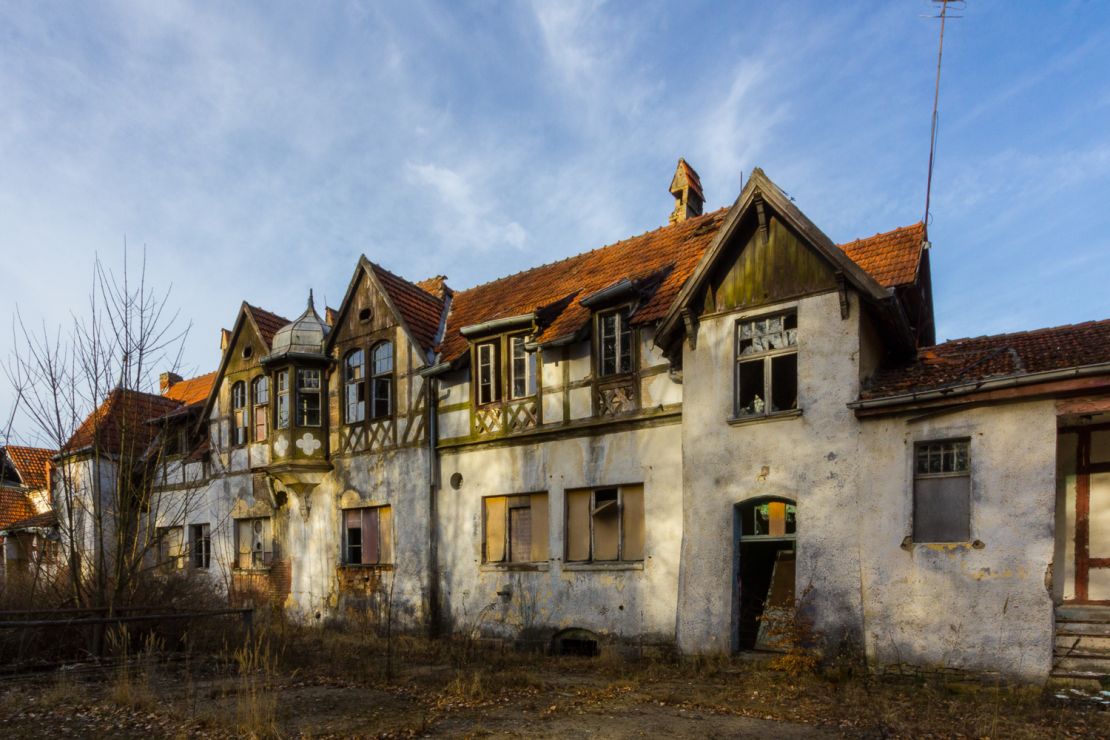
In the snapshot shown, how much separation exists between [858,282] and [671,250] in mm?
6100

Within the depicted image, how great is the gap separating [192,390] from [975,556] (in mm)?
28251

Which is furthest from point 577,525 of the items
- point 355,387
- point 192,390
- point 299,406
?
point 192,390

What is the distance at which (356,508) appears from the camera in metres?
20.2

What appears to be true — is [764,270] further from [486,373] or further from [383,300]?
[383,300]

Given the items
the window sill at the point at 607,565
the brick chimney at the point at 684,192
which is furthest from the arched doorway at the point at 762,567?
the brick chimney at the point at 684,192

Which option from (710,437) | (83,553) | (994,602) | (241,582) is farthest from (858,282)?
(241,582)

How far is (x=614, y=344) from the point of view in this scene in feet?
53.1

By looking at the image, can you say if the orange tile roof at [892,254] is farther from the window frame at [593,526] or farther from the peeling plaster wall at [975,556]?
the window frame at [593,526]

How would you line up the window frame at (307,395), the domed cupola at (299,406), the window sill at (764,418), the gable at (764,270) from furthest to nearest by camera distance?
the window frame at (307,395) < the domed cupola at (299,406) < the gable at (764,270) < the window sill at (764,418)

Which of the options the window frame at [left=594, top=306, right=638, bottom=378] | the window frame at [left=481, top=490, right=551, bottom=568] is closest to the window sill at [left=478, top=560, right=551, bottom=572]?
the window frame at [left=481, top=490, right=551, bottom=568]

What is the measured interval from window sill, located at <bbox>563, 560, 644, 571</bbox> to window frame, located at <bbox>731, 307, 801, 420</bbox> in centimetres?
349

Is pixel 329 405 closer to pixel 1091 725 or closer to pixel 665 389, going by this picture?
pixel 665 389

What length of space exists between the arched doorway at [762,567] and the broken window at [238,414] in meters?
15.4

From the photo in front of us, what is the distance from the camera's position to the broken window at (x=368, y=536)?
19484 millimetres
